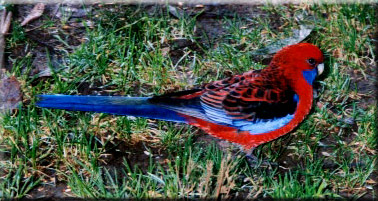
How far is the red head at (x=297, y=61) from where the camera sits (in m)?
4.14

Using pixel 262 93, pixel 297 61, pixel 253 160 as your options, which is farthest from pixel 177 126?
pixel 297 61

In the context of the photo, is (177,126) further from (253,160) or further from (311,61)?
(311,61)

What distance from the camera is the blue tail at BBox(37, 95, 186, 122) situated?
403 centimetres

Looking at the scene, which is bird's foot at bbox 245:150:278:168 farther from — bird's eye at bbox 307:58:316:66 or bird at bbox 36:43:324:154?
bird's eye at bbox 307:58:316:66

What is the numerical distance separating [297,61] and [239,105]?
555mm

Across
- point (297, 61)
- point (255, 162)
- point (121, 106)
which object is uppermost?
point (297, 61)

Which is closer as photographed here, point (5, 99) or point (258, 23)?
point (5, 99)

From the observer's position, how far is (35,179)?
3.90 m

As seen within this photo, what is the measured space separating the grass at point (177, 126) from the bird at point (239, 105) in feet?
0.54

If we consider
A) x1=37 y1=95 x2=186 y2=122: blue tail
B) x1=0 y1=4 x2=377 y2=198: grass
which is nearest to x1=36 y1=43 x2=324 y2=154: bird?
x1=37 y1=95 x2=186 y2=122: blue tail

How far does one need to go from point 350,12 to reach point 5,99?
3028mm

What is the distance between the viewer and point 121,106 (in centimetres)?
402

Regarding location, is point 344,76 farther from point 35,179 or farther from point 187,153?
point 35,179

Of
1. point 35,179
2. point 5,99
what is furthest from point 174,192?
point 5,99
